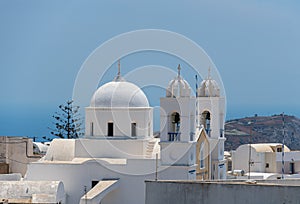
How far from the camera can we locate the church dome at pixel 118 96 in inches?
1073

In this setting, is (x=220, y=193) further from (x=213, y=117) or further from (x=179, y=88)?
(x=213, y=117)

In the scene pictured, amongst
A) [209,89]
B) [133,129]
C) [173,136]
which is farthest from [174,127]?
[209,89]

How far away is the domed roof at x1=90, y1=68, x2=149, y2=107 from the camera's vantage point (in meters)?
27.3

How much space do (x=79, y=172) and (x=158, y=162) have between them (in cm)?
285

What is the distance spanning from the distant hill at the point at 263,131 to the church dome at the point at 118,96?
2830 cm

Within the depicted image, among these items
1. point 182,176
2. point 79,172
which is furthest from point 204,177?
point 79,172

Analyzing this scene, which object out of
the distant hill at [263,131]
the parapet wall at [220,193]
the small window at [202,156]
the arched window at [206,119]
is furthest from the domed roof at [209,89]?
the distant hill at [263,131]

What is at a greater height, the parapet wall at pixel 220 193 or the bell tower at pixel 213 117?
the bell tower at pixel 213 117

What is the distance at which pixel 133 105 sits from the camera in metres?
27.3

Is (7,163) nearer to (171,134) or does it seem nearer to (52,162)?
(52,162)

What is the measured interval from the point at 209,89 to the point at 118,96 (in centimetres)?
414

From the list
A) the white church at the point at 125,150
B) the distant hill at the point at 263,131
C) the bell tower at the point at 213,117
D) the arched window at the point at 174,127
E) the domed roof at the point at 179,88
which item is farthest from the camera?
the distant hill at the point at 263,131

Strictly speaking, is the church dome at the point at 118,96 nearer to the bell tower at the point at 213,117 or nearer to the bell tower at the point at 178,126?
the bell tower at the point at 178,126

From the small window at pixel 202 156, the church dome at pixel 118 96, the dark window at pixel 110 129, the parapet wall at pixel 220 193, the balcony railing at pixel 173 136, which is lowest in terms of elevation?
the parapet wall at pixel 220 193
